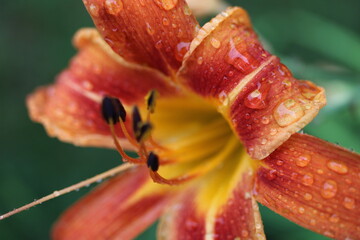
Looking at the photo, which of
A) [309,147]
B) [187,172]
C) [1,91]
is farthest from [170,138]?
[1,91]

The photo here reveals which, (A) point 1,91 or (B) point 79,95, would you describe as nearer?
(B) point 79,95

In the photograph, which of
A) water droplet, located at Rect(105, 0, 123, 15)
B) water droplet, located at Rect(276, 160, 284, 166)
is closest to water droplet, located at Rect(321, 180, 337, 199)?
→ water droplet, located at Rect(276, 160, 284, 166)

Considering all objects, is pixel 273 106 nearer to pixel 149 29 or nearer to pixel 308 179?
pixel 308 179

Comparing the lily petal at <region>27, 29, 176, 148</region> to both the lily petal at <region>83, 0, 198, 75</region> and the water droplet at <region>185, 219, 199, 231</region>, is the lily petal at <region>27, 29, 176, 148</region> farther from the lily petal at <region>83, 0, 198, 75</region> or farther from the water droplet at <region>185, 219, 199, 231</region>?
the water droplet at <region>185, 219, 199, 231</region>

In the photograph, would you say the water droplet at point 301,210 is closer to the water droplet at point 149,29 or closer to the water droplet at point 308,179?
the water droplet at point 308,179

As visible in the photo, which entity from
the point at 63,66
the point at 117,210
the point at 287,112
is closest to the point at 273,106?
the point at 287,112

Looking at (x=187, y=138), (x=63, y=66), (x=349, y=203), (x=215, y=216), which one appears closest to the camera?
(x=349, y=203)

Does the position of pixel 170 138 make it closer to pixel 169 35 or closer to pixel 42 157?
pixel 169 35
